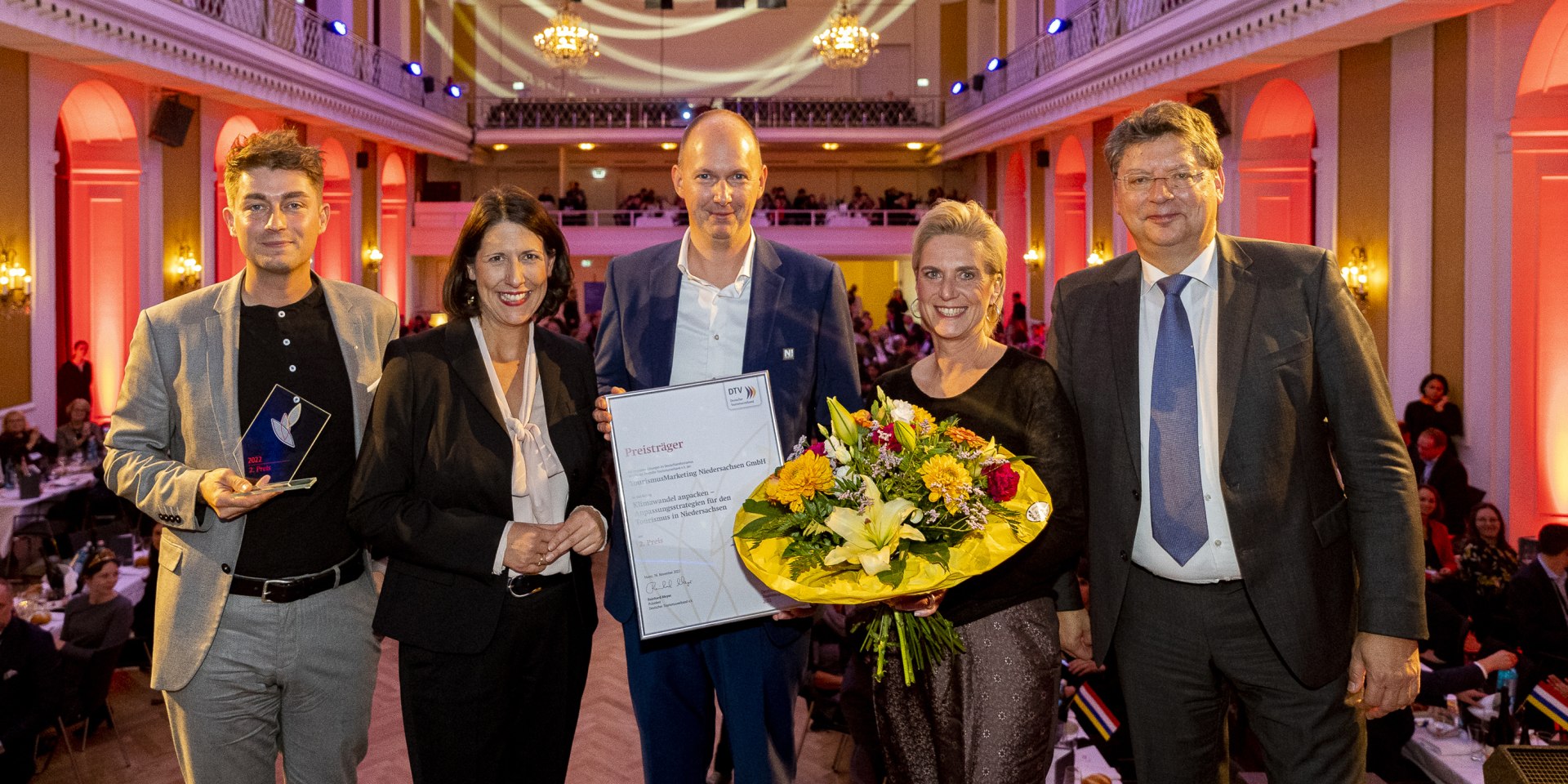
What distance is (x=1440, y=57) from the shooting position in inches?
338

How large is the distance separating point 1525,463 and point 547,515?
8.18m

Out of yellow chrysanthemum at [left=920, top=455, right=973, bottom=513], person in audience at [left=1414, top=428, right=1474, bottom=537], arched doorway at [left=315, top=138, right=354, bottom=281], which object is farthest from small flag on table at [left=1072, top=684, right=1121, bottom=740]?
arched doorway at [left=315, top=138, right=354, bottom=281]

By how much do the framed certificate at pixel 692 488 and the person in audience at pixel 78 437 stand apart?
829 centimetres

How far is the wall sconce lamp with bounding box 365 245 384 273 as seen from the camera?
19.4 meters

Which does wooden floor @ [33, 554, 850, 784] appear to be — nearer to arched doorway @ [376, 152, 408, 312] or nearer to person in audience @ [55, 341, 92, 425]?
person in audience @ [55, 341, 92, 425]

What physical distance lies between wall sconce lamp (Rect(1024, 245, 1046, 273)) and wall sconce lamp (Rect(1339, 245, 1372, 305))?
8.66 m

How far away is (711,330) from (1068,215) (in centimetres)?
1633

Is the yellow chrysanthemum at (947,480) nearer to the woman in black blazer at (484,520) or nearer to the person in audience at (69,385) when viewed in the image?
the woman in black blazer at (484,520)

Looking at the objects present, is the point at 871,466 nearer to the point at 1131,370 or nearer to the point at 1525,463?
the point at 1131,370

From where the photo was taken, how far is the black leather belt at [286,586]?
235cm

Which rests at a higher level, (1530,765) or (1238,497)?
(1238,497)

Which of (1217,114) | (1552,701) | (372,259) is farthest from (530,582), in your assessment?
(372,259)

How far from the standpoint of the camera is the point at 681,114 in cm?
2373

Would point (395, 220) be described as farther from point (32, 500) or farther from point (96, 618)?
point (96, 618)
